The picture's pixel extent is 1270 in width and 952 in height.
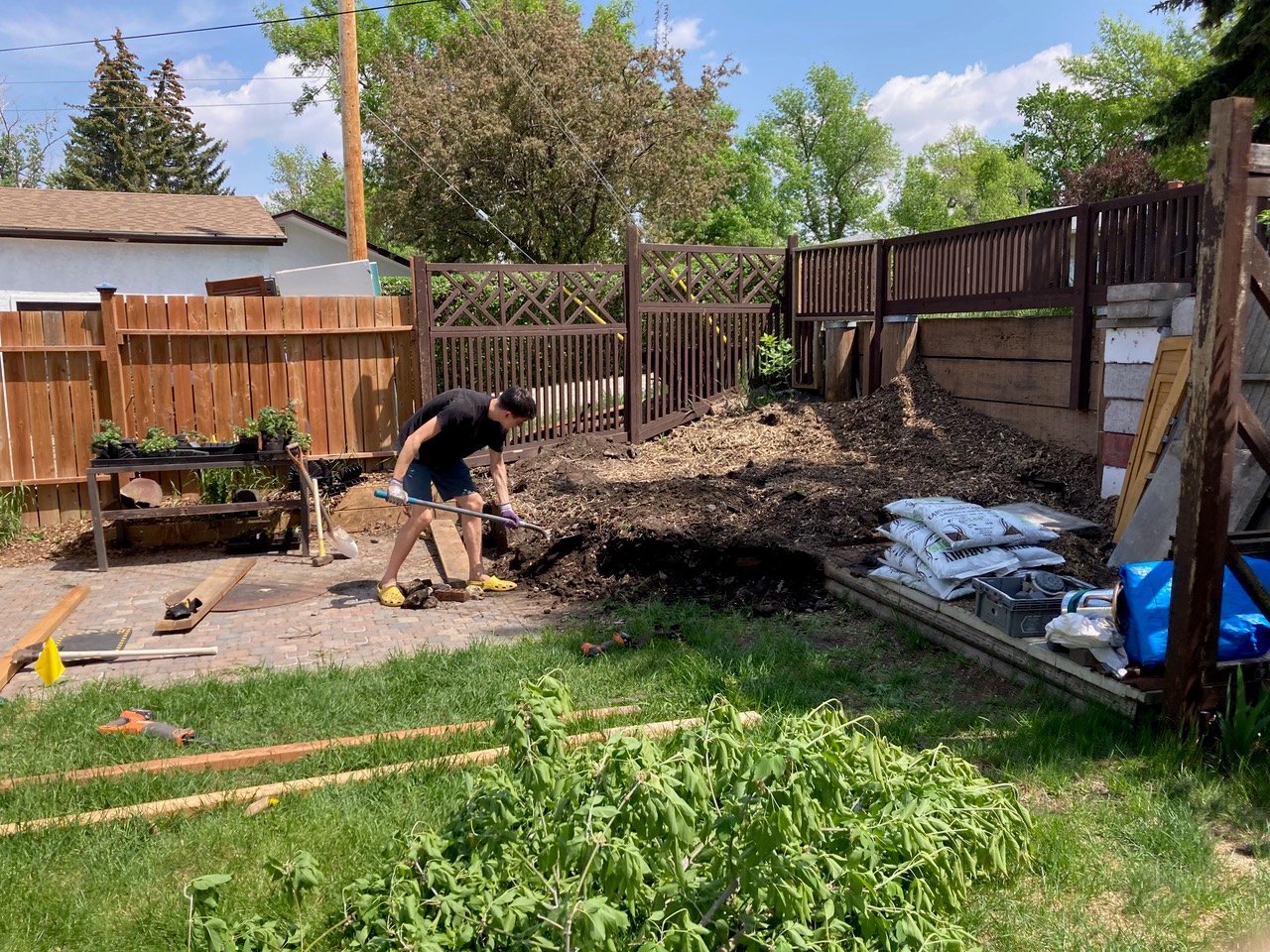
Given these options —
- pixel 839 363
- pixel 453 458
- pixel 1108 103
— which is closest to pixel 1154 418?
pixel 453 458

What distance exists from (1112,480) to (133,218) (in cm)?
1919

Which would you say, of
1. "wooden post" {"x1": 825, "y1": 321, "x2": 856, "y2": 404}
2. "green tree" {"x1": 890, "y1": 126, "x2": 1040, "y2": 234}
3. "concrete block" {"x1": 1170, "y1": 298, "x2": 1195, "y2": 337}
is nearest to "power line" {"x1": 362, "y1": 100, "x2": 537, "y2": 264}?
"wooden post" {"x1": 825, "y1": 321, "x2": 856, "y2": 404}

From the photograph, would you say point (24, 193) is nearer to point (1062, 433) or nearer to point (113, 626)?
point (113, 626)

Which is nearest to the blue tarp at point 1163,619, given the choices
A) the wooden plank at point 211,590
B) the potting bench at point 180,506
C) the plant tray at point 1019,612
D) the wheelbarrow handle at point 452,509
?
the plant tray at point 1019,612

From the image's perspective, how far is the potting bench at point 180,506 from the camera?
8117 millimetres

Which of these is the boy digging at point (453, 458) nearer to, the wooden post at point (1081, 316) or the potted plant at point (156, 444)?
the potted plant at point (156, 444)

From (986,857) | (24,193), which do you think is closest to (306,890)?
(986,857)

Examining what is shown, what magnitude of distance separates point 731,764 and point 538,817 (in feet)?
1.71

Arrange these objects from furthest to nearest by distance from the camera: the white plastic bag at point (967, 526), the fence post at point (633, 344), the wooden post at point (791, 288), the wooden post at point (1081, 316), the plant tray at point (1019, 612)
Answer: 1. the wooden post at point (791, 288)
2. the fence post at point (633, 344)
3. the wooden post at point (1081, 316)
4. the white plastic bag at point (967, 526)
5. the plant tray at point (1019, 612)

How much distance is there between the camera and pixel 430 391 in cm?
1045

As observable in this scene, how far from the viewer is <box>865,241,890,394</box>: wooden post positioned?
11102 millimetres

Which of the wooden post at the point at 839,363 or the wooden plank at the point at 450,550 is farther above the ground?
the wooden post at the point at 839,363

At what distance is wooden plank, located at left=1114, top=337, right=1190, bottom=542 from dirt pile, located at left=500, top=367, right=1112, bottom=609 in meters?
0.36

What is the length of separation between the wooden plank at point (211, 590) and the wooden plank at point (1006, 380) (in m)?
7.10
